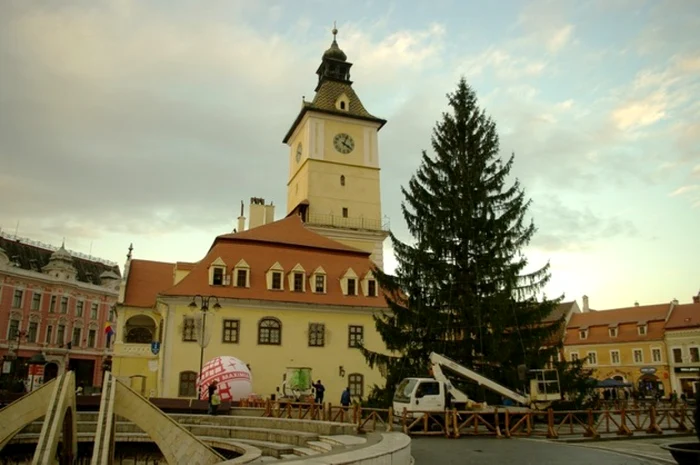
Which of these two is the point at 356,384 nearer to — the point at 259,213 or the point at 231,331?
the point at 231,331

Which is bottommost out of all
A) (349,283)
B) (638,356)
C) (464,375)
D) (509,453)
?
(509,453)

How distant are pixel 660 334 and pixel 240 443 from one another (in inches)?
2095

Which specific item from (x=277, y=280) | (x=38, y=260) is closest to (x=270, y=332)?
(x=277, y=280)

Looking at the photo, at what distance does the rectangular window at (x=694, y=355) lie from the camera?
56438mm

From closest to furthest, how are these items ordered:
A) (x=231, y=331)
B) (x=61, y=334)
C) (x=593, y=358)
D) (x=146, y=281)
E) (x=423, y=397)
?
(x=423, y=397), (x=231, y=331), (x=146, y=281), (x=593, y=358), (x=61, y=334)

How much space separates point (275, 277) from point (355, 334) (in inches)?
248

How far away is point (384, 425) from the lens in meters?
21.6

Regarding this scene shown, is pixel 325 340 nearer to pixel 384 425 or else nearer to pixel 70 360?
pixel 384 425

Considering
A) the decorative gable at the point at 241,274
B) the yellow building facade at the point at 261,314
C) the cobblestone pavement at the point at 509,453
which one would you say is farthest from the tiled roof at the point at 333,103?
the cobblestone pavement at the point at 509,453

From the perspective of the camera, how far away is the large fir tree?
25375 millimetres

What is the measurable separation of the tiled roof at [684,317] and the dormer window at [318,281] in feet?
133

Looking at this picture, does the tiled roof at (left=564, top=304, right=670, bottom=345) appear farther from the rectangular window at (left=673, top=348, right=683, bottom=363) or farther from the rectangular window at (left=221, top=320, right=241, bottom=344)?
the rectangular window at (left=221, top=320, right=241, bottom=344)

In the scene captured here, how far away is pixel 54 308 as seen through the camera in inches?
2581

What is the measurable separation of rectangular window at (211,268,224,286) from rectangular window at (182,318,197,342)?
2.84 m
